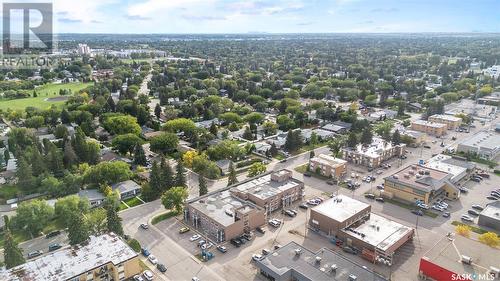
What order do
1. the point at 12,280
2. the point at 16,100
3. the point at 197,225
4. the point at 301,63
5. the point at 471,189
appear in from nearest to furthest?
the point at 12,280 → the point at 197,225 → the point at 471,189 → the point at 16,100 → the point at 301,63

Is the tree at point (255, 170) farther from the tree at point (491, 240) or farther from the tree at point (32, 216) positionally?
the tree at point (491, 240)

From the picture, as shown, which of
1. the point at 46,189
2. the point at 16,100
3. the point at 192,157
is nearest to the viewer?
the point at 46,189

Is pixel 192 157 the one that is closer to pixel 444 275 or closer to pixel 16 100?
pixel 444 275

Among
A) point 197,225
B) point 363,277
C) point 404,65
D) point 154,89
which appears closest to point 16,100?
point 154,89

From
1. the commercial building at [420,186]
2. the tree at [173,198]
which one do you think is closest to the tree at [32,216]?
the tree at [173,198]

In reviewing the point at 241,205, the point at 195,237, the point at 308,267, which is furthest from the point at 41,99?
the point at 308,267

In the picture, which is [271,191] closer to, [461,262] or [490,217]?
[461,262]
